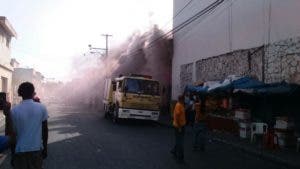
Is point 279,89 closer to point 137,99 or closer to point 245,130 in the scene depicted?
point 245,130

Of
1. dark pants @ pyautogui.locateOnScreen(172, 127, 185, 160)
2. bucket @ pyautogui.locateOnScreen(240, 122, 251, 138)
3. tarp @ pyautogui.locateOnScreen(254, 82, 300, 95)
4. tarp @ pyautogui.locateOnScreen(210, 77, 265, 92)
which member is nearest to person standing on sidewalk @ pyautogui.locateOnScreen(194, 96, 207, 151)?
dark pants @ pyautogui.locateOnScreen(172, 127, 185, 160)

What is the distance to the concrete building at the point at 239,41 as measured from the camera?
19125 millimetres

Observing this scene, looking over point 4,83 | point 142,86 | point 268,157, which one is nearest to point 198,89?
point 142,86

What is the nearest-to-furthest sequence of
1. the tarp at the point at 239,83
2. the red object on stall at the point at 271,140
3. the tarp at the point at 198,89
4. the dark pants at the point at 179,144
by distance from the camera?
the dark pants at the point at 179,144 → the red object on stall at the point at 271,140 → the tarp at the point at 239,83 → the tarp at the point at 198,89

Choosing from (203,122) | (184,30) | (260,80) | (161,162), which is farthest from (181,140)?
(184,30)

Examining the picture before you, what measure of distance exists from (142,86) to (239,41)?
5824mm

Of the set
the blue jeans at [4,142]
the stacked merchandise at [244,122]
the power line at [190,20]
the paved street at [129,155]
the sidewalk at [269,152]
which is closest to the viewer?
the blue jeans at [4,142]

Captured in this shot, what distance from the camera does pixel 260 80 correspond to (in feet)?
71.3

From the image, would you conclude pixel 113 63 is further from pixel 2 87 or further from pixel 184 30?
pixel 184 30

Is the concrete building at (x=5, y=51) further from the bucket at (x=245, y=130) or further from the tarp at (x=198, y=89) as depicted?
the bucket at (x=245, y=130)

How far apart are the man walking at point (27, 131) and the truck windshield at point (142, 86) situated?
67.4ft

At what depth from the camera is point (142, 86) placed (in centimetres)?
2727

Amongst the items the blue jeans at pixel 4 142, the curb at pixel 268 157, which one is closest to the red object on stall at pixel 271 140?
the curb at pixel 268 157

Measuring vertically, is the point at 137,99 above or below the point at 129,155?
above
